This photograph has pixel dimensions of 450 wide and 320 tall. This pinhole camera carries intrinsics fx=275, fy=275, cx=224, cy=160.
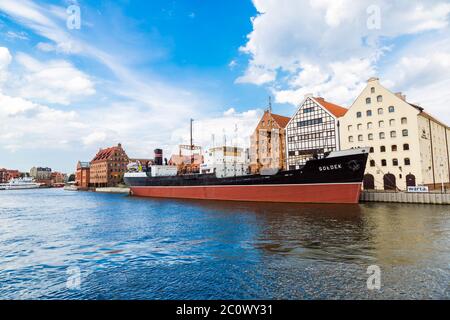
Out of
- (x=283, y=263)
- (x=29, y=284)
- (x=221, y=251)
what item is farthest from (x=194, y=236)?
(x=29, y=284)

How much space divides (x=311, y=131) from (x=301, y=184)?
19487 mm

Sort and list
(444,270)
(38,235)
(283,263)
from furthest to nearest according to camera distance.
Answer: (38,235)
(283,263)
(444,270)

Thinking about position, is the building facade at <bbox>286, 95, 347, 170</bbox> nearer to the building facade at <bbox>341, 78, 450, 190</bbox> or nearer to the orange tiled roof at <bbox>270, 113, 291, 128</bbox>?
the building facade at <bbox>341, 78, 450, 190</bbox>

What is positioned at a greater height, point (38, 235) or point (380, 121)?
point (380, 121)

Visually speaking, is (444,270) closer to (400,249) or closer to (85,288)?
(400,249)

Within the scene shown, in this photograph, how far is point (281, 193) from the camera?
3869cm

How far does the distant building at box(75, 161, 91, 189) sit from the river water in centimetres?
11520

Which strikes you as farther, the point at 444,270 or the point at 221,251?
the point at 221,251

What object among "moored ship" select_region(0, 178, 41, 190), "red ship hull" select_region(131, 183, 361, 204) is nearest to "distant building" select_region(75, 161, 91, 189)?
"moored ship" select_region(0, 178, 41, 190)

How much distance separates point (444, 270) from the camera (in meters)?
11.1

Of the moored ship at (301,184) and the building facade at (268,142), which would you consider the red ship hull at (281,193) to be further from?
the building facade at (268,142)
